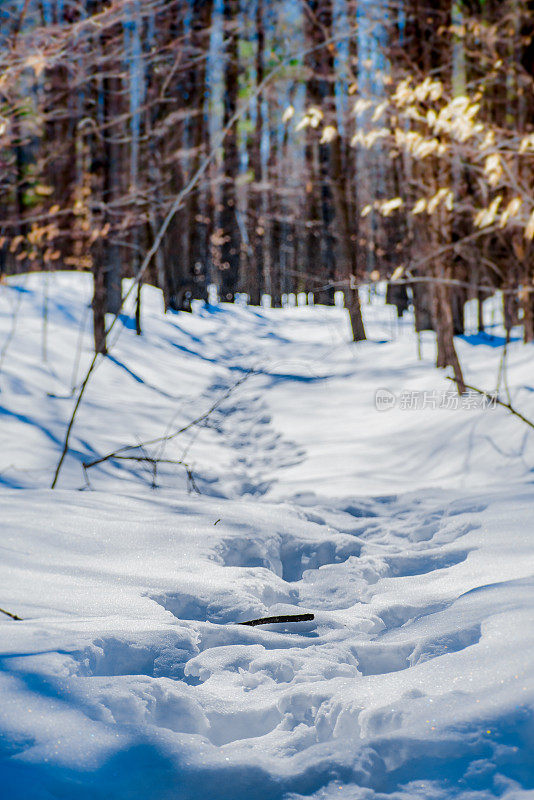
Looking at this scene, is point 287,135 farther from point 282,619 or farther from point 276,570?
point 282,619

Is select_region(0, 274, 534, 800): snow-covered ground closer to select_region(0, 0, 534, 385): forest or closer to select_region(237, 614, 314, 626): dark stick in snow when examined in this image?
select_region(237, 614, 314, 626): dark stick in snow

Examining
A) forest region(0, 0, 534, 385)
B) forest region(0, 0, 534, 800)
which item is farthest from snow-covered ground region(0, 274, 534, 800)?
forest region(0, 0, 534, 385)

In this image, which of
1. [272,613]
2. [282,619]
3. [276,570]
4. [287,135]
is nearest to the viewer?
[282,619]

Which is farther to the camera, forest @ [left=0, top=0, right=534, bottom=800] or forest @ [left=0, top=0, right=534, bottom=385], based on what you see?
forest @ [left=0, top=0, right=534, bottom=385]

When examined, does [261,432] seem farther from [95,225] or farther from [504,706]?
[504,706]

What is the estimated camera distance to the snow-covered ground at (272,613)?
1.32 meters

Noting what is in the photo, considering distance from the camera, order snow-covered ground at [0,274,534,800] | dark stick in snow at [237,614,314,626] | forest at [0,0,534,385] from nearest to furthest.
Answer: snow-covered ground at [0,274,534,800]
dark stick in snow at [237,614,314,626]
forest at [0,0,534,385]

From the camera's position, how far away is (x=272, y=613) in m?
2.17

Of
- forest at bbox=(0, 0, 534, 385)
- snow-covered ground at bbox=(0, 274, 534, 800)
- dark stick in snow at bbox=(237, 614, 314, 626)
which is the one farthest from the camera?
forest at bbox=(0, 0, 534, 385)

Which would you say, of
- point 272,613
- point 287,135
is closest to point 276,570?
point 272,613

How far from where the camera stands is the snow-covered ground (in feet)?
4.33

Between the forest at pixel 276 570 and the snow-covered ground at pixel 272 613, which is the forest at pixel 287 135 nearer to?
the forest at pixel 276 570

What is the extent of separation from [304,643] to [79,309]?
31.8 ft

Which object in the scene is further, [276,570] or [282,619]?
[276,570]
